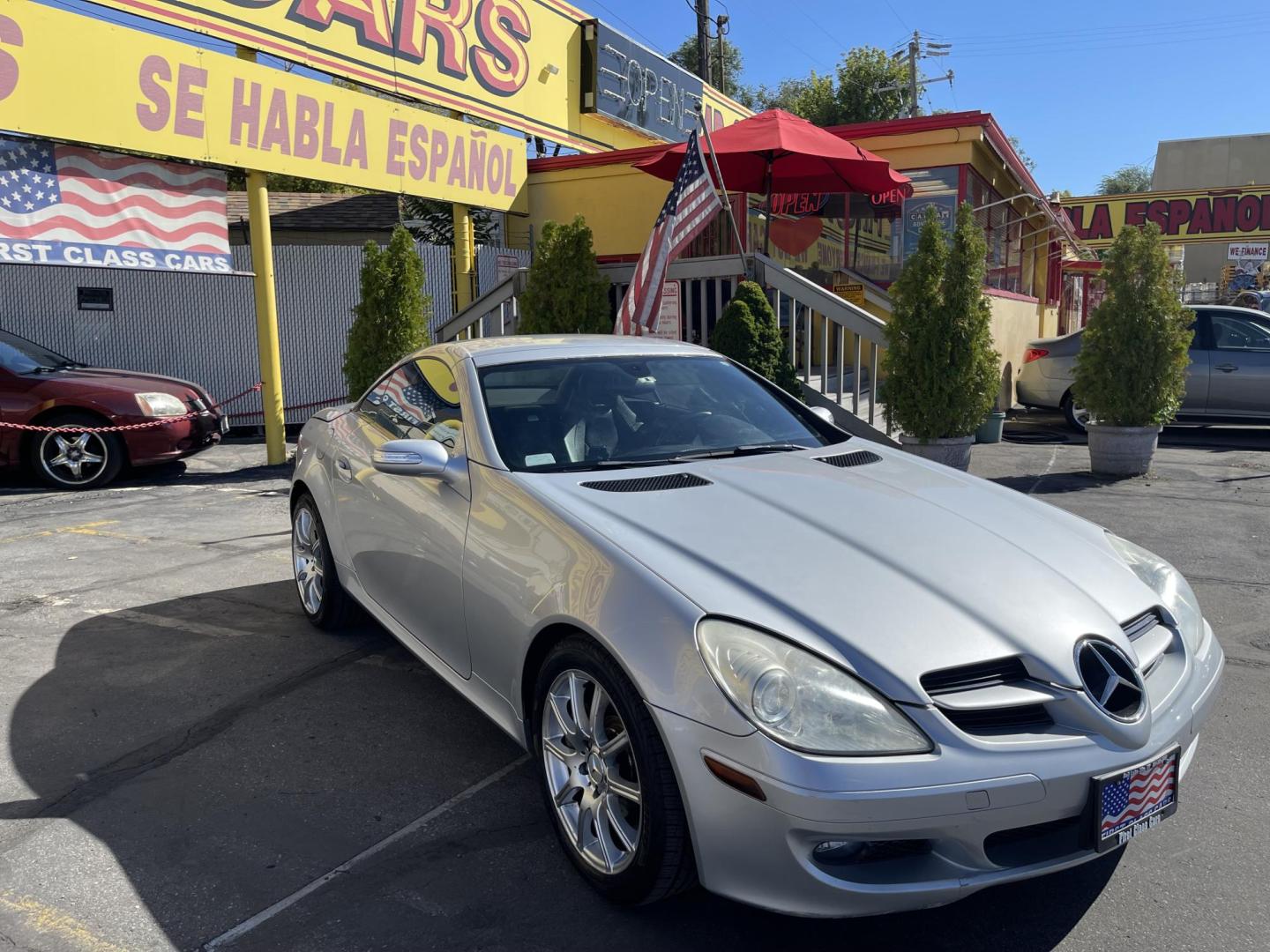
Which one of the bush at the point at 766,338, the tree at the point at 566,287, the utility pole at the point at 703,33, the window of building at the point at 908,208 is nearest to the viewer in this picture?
the bush at the point at 766,338

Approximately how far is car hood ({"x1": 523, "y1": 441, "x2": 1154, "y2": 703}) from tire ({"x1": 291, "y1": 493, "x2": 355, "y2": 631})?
6.48 feet

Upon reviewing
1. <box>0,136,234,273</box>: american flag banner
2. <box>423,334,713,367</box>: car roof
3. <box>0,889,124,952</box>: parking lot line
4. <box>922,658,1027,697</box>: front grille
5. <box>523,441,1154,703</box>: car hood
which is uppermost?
<box>0,136,234,273</box>: american flag banner

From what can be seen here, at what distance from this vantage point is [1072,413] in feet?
41.1

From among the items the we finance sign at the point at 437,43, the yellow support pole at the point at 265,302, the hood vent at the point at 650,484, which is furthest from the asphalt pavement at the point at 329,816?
the we finance sign at the point at 437,43

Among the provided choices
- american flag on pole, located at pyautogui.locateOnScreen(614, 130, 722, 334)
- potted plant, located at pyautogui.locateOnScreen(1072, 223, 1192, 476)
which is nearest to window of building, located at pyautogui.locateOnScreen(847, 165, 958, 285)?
potted plant, located at pyautogui.locateOnScreen(1072, 223, 1192, 476)

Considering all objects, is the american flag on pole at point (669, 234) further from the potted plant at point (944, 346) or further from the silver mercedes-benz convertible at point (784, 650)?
the silver mercedes-benz convertible at point (784, 650)

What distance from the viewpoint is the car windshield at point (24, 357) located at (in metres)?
9.24

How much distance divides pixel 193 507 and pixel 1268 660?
7625 mm

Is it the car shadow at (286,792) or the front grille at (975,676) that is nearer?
the front grille at (975,676)

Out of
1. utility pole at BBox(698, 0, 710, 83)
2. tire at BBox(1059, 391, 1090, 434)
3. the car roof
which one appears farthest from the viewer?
utility pole at BBox(698, 0, 710, 83)

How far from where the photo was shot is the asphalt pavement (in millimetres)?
2600

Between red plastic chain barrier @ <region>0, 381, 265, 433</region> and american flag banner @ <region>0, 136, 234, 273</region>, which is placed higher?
american flag banner @ <region>0, 136, 234, 273</region>

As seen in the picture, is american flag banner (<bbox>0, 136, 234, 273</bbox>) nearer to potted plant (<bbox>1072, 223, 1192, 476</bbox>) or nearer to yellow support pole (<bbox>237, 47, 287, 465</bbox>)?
yellow support pole (<bbox>237, 47, 287, 465</bbox>)

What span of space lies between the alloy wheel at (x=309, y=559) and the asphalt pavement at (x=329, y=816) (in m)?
0.18
